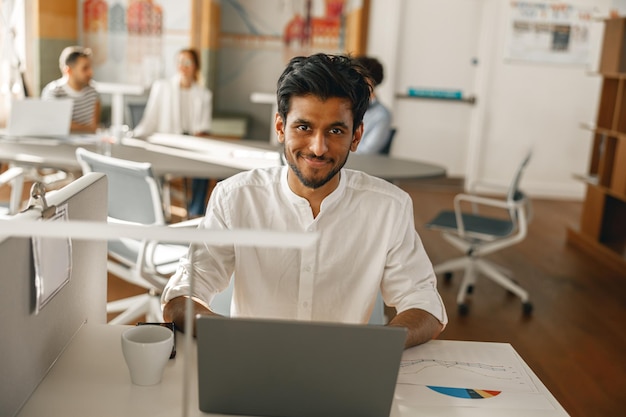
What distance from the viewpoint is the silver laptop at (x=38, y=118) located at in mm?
4016

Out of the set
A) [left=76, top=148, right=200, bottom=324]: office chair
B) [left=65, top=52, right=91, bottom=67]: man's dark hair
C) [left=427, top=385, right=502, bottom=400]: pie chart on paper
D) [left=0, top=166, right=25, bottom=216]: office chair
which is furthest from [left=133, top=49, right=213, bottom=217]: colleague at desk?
[left=427, top=385, right=502, bottom=400]: pie chart on paper

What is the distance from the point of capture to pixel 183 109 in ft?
17.8

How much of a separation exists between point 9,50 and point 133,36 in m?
1.21

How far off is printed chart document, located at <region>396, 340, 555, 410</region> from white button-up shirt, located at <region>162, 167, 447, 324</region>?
22 cm

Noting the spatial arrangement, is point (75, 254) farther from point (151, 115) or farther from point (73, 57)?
point (73, 57)

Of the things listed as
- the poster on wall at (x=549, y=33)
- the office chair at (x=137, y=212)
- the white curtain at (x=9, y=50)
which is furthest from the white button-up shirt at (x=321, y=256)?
the poster on wall at (x=549, y=33)

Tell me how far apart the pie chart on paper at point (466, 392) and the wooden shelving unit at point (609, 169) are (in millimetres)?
4009

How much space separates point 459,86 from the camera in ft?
24.2

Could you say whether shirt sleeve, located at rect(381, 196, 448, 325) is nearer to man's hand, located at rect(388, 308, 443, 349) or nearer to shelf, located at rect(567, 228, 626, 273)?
man's hand, located at rect(388, 308, 443, 349)

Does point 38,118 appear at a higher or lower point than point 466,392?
higher

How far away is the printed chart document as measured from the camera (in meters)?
1.29

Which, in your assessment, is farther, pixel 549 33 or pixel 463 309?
pixel 549 33

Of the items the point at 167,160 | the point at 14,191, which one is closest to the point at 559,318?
the point at 167,160

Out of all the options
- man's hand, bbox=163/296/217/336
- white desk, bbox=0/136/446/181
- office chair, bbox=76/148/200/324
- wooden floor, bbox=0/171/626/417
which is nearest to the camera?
man's hand, bbox=163/296/217/336
